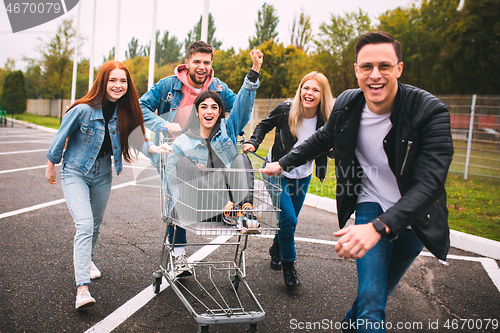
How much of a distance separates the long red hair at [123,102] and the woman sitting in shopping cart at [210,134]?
1.67 feet

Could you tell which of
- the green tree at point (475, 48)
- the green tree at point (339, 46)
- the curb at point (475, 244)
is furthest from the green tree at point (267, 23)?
the curb at point (475, 244)

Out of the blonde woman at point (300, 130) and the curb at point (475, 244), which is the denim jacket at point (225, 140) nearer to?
the blonde woman at point (300, 130)

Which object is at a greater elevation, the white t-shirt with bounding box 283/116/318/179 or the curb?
the white t-shirt with bounding box 283/116/318/179

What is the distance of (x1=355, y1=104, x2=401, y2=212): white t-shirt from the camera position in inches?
90.6

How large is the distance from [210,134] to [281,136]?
943 millimetres

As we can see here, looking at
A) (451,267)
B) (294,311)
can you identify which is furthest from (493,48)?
(294,311)

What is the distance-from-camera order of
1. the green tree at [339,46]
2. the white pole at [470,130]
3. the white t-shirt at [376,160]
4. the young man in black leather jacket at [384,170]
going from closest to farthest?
the young man in black leather jacket at [384,170] < the white t-shirt at [376,160] < the white pole at [470,130] < the green tree at [339,46]

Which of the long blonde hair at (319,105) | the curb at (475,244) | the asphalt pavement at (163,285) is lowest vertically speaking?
the asphalt pavement at (163,285)

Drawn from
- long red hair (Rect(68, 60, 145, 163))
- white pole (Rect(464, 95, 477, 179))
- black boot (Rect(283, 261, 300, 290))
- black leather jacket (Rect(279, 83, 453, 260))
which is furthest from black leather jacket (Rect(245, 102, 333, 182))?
white pole (Rect(464, 95, 477, 179))

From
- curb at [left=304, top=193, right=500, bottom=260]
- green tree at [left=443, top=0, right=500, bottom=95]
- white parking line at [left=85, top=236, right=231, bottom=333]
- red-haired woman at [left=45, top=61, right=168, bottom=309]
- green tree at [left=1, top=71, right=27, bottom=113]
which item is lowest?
white parking line at [left=85, top=236, right=231, bottom=333]

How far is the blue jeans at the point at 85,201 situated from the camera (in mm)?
2951

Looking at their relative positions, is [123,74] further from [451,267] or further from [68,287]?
[451,267]

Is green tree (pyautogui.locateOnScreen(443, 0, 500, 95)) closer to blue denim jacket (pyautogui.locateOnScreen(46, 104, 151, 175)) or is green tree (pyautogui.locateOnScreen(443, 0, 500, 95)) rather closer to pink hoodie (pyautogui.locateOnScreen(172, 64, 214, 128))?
pink hoodie (pyautogui.locateOnScreen(172, 64, 214, 128))

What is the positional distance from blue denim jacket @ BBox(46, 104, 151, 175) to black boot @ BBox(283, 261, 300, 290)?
2.06 m
